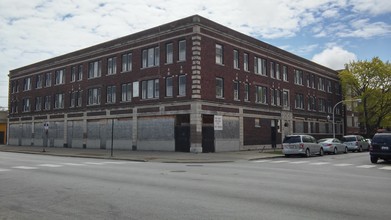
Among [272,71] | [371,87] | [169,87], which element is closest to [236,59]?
[272,71]

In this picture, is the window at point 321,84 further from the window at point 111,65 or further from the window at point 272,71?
the window at point 111,65

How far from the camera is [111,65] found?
39.8m

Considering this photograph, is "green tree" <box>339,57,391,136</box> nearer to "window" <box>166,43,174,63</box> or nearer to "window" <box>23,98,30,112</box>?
"window" <box>166,43,174,63</box>

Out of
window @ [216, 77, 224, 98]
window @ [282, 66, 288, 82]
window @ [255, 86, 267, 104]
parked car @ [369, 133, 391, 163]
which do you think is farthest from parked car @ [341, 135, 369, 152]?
parked car @ [369, 133, 391, 163]

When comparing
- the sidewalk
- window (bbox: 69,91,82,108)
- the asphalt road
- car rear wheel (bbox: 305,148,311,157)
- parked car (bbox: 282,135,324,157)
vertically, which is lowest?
the asphalt road

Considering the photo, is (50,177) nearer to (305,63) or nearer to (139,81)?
(139,81)

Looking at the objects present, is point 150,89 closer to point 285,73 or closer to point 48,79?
point 285,73

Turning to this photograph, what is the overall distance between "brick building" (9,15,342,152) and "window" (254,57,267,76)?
0.35ft

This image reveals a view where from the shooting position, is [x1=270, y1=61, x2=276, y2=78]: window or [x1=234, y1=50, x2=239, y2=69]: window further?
[x1=270, y1=61, x2=276, y2=78]: window

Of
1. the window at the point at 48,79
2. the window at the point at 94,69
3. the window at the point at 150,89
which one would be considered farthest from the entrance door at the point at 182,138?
the window at the point at 48,79

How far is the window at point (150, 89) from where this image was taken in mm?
34438

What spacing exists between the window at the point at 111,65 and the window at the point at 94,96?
2.80 metres

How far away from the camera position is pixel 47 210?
7.71 metres

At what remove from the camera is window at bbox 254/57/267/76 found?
39062mm
